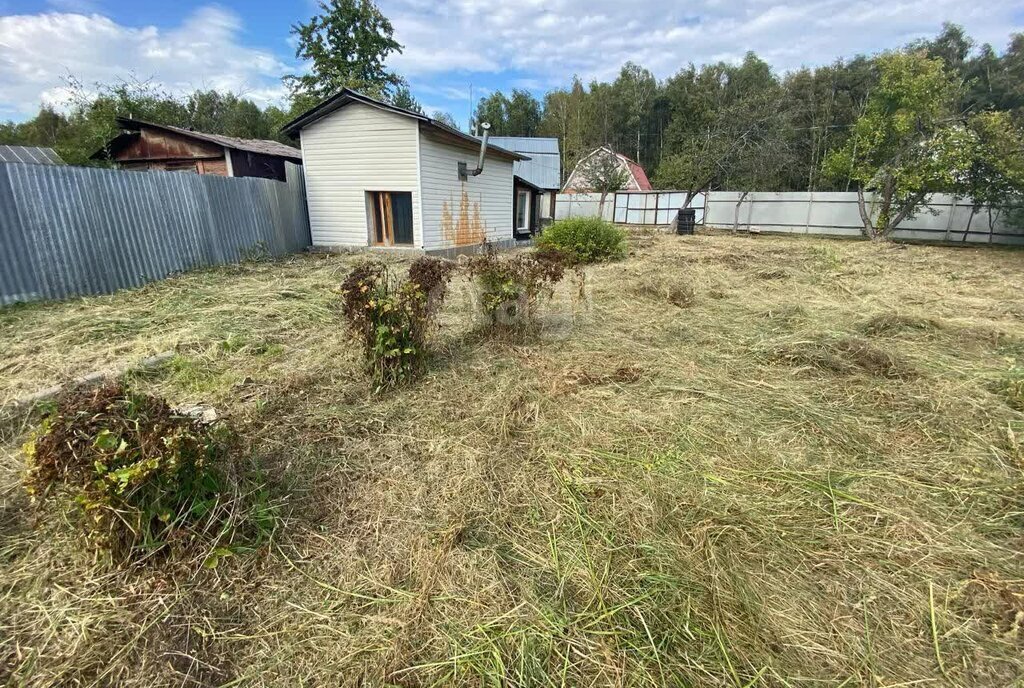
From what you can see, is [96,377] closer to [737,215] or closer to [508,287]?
[508,287]

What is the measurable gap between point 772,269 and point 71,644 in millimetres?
9198

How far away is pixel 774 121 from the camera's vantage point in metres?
18.6

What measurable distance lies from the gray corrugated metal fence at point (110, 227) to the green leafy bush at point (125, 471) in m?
5.25

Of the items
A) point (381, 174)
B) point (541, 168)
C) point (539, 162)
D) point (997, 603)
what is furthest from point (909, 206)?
point (997, 603)

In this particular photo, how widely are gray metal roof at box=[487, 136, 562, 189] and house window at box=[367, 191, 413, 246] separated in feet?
38.3

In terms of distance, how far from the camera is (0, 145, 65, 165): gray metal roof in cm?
1226

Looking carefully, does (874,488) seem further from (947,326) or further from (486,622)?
(947,326)

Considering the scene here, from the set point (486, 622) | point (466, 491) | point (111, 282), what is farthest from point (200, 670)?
point (111, 282)

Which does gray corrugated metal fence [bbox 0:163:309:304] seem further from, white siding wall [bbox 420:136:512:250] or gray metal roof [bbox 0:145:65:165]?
gray metal roof [bbox 0:145:65:165]

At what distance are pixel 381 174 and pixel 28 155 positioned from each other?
11.6 metres

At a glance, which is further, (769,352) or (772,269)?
(772,269)

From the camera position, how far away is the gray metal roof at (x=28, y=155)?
12258mm

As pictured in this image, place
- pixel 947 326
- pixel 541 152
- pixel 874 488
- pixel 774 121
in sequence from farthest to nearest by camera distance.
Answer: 1. pixel 541 152
2. pixel 774 121
3. pixel 947 326
4. pixel 874 488

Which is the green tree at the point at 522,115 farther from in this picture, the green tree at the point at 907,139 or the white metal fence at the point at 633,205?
the green tree at the point at 907,139
